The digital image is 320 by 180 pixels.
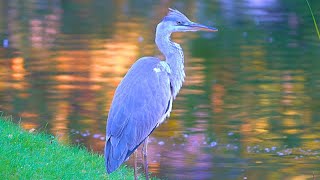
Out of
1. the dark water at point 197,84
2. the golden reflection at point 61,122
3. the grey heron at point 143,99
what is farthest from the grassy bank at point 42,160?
the golden reflection at point 61,122

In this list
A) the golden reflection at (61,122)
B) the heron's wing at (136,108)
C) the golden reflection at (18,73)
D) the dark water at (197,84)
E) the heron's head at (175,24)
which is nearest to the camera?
the heron's wing at (136,108)

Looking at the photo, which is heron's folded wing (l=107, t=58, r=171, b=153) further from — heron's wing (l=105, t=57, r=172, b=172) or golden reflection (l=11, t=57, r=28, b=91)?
golden reflection (l=11, t=57, r=28, b=91)

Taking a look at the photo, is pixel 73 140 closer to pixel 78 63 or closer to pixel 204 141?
pixel 204 141

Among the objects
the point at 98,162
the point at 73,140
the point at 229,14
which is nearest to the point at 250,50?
the point at 229,14

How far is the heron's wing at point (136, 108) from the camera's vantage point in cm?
617

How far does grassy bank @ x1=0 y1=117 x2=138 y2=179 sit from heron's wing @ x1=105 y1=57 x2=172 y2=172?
442mm

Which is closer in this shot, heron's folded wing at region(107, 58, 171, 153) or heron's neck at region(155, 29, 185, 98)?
heron's folded wing at region(107, 58, 171, 153)

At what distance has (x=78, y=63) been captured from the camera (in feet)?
46.3

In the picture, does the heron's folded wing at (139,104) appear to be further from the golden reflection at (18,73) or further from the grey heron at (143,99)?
the golden reflection at (18,73)

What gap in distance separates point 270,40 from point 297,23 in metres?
2.87

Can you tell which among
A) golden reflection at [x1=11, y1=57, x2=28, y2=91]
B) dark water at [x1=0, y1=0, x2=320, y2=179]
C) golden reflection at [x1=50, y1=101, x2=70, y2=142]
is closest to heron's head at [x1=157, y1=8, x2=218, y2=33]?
dark water at [x1=0, y1=0, x2=320, y2=179]

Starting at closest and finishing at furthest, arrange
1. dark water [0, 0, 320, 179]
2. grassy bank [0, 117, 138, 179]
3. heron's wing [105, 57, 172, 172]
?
grassy bank [0, 117, 138, 179], heron's wing [105, 57, 172, 172], dark water [0, 0, 320, 179]

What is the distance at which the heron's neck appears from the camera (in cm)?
698

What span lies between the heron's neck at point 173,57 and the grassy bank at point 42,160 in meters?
0.91
